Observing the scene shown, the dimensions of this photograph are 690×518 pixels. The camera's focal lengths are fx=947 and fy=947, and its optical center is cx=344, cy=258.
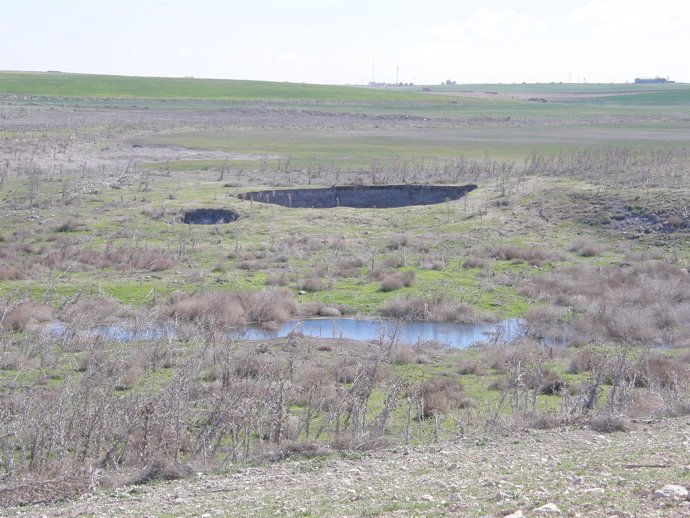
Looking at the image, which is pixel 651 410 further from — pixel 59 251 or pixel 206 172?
pixel 206 172

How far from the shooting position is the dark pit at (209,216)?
41.5 meters

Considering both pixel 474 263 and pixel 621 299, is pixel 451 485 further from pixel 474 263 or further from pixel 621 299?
pixel 474 263

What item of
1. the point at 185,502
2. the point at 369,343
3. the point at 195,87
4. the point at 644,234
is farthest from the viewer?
the point at 195,87

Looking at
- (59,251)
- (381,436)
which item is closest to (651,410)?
(381,436)

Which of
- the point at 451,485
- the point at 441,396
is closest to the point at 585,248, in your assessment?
the point at 441,396

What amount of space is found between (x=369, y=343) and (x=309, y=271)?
28.7 feet

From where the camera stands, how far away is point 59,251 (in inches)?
1299

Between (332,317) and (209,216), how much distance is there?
51.7ft

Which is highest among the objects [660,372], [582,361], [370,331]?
[660,372]

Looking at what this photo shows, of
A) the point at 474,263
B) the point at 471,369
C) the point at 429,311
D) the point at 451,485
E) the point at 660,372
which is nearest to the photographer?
the point at 451,485

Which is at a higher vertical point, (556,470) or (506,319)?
(556,470)

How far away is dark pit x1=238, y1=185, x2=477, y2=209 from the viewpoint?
155 feet

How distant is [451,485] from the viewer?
11500 millimetres

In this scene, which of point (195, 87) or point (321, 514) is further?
point (195, 87)
